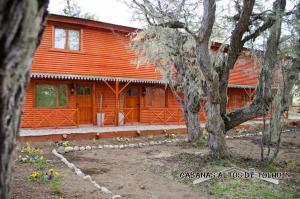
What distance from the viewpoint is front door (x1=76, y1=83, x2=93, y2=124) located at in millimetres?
16125

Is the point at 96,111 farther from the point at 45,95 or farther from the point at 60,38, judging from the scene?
the point at 60,38

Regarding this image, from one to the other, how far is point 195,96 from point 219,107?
125 inches

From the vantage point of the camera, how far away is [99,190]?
5.52 m

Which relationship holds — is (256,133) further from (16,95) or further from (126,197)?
(16,95)

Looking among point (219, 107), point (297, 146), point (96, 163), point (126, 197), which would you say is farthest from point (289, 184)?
point (297, 146)

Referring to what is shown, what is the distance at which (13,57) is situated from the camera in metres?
1.35

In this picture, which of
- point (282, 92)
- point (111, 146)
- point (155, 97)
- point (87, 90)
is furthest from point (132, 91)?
point (282, 92)

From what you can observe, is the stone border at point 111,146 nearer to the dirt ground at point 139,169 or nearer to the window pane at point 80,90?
the dirt ground at point 139,169

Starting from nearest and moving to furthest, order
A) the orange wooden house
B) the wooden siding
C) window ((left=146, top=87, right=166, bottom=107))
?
the wooden siding
the orange wooden house
window ((left=146, top=87, right=166, bottom=107))

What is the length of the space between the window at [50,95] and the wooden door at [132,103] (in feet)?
12.2

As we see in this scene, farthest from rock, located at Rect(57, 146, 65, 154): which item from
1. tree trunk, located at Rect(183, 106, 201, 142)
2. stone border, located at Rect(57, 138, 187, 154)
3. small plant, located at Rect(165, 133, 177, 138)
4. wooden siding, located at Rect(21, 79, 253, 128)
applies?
small plant, located at Rect(165, 133, 177, 138)

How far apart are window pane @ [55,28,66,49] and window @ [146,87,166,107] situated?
5676mm

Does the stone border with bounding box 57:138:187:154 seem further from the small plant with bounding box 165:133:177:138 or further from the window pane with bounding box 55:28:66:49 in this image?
the window pane with bounding box 55:28:66:49

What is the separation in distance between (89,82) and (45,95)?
7.88 ft
